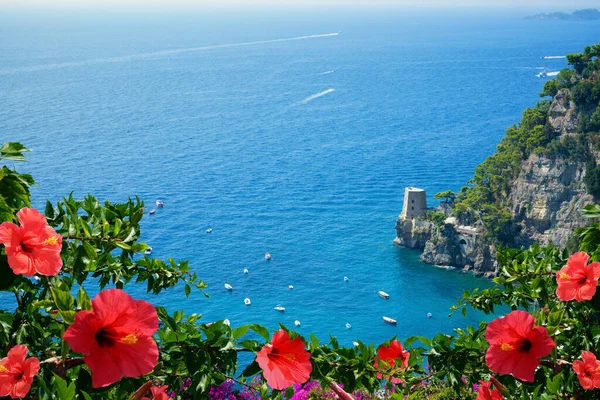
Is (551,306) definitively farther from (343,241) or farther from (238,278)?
(343,241)

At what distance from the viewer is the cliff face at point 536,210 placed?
52.2 metres

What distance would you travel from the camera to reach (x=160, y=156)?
76.7 m

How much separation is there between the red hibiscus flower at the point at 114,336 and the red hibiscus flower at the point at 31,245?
1.41 feet

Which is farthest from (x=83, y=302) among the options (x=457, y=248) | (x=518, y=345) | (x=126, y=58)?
(x=126, y=58)

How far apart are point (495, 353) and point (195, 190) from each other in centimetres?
6642

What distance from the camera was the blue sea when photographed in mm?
51906

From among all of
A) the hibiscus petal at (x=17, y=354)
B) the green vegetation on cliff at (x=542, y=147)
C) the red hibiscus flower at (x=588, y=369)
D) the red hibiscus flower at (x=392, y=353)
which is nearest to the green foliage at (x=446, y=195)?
the green vegetation on cliff at (x=542, y=147)

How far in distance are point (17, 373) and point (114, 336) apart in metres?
0.50

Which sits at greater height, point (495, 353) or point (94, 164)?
point (495, 353)

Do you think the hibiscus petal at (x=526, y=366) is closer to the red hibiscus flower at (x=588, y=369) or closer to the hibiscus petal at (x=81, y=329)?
the red hibiscus flower at (x=588, y=369)

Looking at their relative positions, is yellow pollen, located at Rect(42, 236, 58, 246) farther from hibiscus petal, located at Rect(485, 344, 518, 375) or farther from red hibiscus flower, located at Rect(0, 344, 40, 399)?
hibiscus petal, located at Rect(485, 344, 518, 375)

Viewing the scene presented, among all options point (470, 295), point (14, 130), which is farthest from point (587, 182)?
point (14, 130)

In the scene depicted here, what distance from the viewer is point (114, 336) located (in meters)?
2.38

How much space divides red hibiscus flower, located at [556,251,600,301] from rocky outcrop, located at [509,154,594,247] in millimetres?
50157
